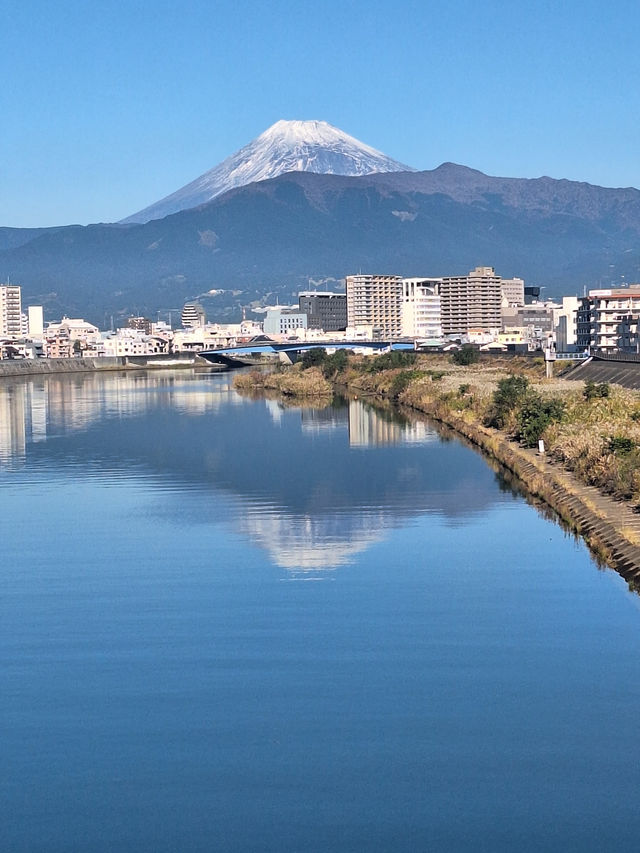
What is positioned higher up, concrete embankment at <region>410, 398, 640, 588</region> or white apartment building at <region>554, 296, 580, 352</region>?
white apartment building at <region>554, 296, 580, 352</region>

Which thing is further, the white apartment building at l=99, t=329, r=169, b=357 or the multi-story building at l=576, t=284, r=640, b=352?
the white apartment building at l=99, t=329, r=169, b=357

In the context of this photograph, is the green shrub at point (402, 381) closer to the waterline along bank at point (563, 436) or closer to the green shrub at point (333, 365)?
the waterline along bank at point (563, 436)

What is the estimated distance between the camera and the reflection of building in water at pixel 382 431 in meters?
28.1

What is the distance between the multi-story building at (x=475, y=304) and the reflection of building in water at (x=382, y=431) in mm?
72649

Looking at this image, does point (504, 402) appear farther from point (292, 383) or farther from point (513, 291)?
point (513, 291)

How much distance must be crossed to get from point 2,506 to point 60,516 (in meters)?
1.62

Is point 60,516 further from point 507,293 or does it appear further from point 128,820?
point 507,293

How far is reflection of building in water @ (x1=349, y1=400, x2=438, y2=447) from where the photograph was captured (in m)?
28.1

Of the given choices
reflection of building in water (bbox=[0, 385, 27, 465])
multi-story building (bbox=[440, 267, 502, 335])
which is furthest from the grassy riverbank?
multi-story building (bbox=[440, 267, 502, 335])

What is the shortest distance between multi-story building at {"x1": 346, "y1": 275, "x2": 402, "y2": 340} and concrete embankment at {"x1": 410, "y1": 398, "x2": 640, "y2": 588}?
8945 cm

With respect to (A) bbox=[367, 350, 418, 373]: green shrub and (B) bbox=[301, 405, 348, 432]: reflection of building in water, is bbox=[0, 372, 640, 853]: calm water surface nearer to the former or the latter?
(B) bbox=[301, 405, 348, 432]: reflection of building in water

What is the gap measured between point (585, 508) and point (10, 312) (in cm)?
11224

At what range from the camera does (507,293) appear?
131500 millimetres

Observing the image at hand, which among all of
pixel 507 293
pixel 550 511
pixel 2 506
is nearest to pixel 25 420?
pixel 2 506
